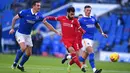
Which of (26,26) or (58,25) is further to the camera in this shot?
(58,25)

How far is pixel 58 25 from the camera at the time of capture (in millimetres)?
35250

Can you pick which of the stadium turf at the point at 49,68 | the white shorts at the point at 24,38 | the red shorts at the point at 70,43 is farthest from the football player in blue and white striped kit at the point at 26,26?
the red shorts at the point at 70,43

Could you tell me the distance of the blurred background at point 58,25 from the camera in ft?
111

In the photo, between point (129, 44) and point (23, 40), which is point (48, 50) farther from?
point (23, 40)

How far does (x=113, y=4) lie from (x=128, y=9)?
4.38 ft

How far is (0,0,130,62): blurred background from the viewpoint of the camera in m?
34.0

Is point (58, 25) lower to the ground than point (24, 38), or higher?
lower

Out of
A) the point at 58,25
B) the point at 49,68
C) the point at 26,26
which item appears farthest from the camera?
the point at 58,25

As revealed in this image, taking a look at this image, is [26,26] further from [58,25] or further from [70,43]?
[58,25]

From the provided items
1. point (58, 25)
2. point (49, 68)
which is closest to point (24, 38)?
point (49, 68)

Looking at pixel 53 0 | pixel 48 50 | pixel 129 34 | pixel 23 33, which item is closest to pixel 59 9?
pixel 53 0

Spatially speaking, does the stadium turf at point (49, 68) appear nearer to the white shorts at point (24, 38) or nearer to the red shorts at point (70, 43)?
the white shorts at point (24, 38)

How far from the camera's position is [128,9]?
3562cm

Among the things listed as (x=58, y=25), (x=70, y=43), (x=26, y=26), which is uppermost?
(x=26, y=26)
